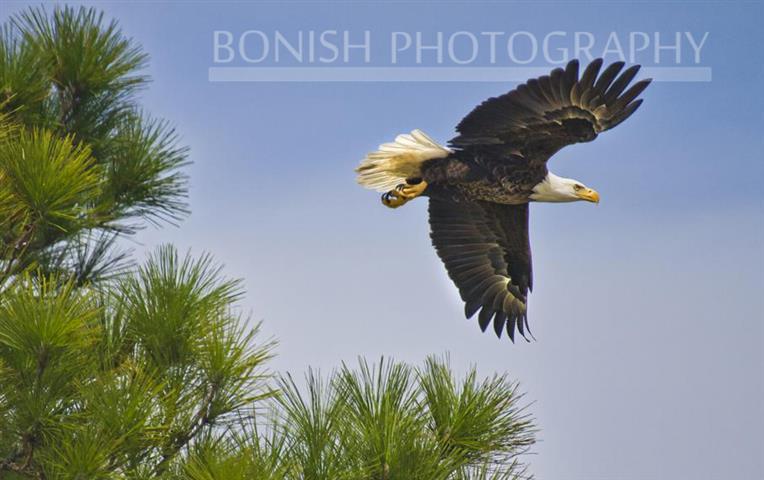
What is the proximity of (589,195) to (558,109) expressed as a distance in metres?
0.66

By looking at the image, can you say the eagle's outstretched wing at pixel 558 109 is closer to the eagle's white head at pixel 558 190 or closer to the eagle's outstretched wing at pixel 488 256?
the eagle's white head at pixel 558 190

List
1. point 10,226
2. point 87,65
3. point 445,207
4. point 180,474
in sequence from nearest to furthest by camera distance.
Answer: point 180,474
point 10,226
point 87,65
point 445,207

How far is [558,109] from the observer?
485 centimetres

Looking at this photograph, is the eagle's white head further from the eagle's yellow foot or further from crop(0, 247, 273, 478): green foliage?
crop(0, 247, 273, 478): green foliage

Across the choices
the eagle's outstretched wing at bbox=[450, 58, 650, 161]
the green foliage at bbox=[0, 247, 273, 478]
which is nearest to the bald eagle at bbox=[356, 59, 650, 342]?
the eagle's outstretched wing at bbox=[450, 58, 650, 161]

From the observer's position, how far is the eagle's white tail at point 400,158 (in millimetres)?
5074

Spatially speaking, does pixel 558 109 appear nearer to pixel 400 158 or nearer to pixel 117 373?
pixel 400 158

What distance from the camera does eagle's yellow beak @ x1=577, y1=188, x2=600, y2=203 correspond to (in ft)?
17.6

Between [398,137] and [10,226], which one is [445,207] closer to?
[398,137]

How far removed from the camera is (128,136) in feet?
17.4

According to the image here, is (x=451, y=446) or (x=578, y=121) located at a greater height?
(x=578, y=121)

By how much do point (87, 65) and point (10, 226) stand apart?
0.94 metres

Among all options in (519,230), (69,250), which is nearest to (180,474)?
(69,250)

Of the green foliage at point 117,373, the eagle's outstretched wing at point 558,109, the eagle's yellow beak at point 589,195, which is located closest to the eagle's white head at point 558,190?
the eagle's yellow beak at point 589,195
